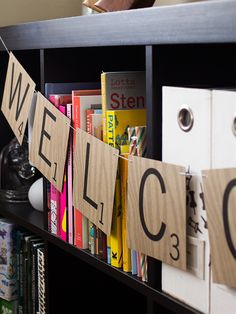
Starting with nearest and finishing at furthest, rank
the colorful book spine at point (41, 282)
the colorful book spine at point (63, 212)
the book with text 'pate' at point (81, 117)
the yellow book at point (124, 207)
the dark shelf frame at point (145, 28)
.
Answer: the dark shelf frame at point (145, 28) < the yellow book at point (124, 207) < the book with text 'pate' at point (81, 117) < the colorful book spine at point (63, 212) < the colorful book spine at point (41, 282)

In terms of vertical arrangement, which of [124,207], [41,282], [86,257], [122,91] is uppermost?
[122,91]

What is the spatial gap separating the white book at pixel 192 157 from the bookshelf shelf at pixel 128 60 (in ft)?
0.11

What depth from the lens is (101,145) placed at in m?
1.16

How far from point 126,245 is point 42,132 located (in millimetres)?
363

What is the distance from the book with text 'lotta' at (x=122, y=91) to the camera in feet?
3.86

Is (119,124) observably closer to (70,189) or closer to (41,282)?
(70,189)

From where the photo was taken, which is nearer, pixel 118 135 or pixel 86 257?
pixel 118 135

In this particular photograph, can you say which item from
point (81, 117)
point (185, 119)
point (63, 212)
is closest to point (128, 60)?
point (81, 117)

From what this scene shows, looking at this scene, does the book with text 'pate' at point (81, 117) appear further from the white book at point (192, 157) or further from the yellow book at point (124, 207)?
the white book at point (192, 157)

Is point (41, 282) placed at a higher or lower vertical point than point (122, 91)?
lower

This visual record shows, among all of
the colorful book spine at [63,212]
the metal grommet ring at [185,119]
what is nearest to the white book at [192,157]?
the metal grommet ring at [185,119]

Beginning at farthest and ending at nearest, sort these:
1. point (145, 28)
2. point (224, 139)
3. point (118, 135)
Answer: point (118, 135) < point (145, 28) < point (224, 139)

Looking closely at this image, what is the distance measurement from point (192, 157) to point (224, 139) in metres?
0.08

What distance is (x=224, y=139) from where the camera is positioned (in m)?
0.90
